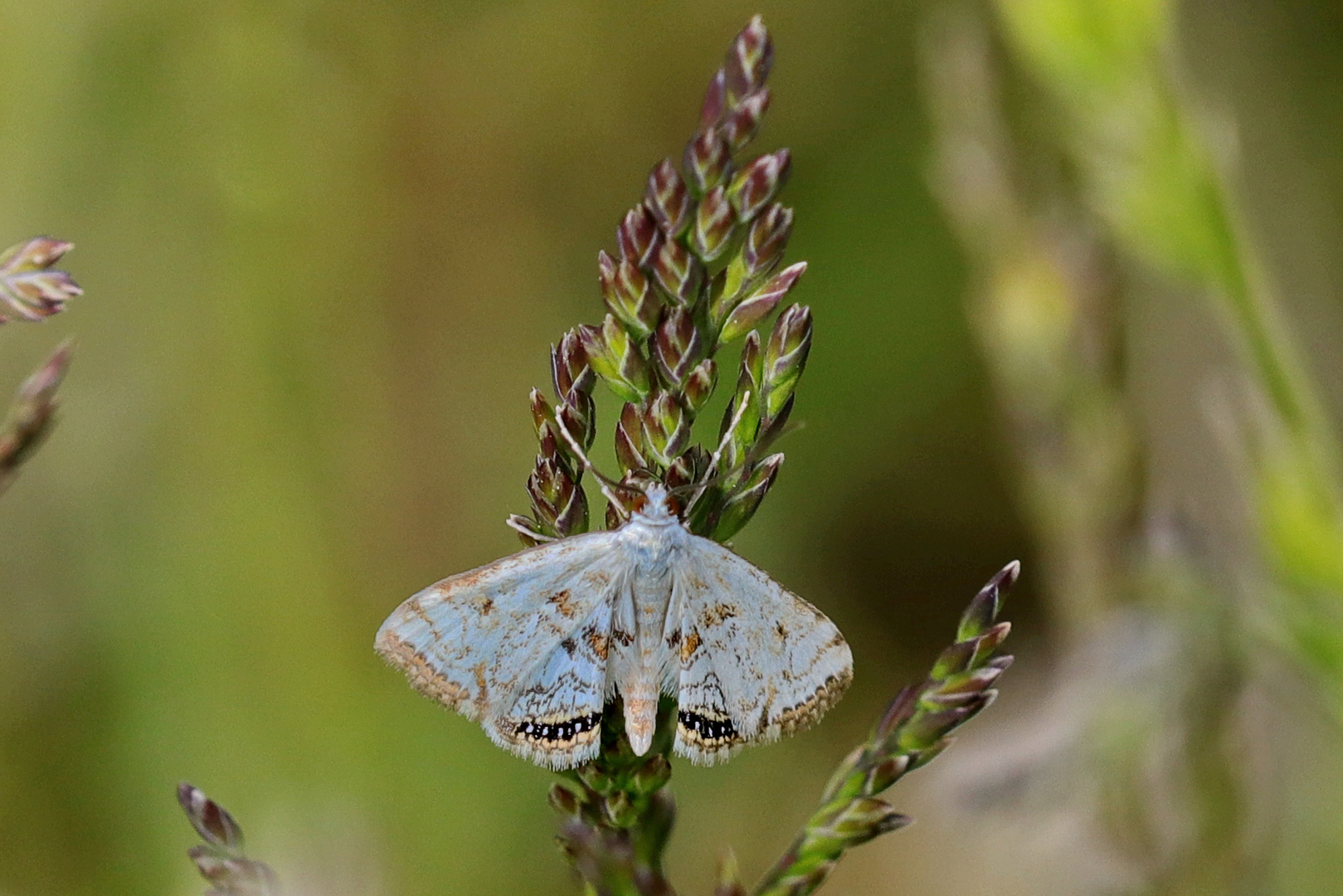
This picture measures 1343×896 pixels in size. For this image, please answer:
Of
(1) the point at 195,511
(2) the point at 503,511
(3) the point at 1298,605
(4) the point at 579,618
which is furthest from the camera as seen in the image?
(2) the point at 503,511

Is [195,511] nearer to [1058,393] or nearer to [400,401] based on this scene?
[400,401]

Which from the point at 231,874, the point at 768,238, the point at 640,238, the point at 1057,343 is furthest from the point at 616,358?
the point at 1057,343

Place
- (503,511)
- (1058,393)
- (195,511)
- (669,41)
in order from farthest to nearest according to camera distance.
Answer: (669,41)
(503,511)
(195,511)
(1058,393)

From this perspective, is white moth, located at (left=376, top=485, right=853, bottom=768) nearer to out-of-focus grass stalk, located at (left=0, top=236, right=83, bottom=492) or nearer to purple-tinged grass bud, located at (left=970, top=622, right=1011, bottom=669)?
purple-tinged grass bud, located at (left=970, top=622, right=1011, bottom=669)

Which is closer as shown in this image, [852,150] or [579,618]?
[579,618]

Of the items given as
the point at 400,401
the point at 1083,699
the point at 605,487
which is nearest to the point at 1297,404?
the point at 1083,699

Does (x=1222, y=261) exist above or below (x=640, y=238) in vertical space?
below

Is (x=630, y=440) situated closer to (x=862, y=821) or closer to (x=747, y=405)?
(x=747, y=405)

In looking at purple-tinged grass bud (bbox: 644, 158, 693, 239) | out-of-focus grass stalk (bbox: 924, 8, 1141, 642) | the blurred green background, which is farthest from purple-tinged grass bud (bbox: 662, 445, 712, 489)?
the blurred green background
